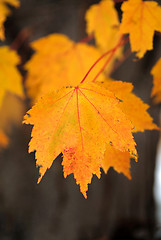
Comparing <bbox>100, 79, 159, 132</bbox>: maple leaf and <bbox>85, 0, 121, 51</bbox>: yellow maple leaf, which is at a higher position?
<bbox>85, 0, 121, 51</bbox>: yellow maple leaf

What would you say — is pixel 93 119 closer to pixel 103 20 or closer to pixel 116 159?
pixel 116 159

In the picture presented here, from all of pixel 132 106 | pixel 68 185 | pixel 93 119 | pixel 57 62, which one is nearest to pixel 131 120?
pixel 132 106

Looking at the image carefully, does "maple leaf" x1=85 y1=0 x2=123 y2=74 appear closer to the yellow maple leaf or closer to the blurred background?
the yellow maple leaf

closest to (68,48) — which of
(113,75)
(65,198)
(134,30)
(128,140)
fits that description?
(134,30)

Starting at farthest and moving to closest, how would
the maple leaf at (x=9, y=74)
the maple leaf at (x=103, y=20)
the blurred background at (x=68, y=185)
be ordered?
1. the blurred background at (x=68, y=185)
2. the maple leaf at (x=103, y=20)
3. the maple leaf at (x=9, y=74)

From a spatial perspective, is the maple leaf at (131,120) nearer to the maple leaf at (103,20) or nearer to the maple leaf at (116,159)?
the maple leaf at (116,159)

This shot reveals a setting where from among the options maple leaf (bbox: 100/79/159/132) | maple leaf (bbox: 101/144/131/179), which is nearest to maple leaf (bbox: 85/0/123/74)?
maple leaf (bbox: 100/79/159/132)

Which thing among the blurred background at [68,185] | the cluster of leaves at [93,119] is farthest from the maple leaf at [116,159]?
the blurred background at [68,185]
